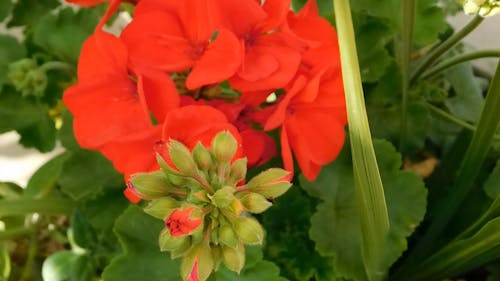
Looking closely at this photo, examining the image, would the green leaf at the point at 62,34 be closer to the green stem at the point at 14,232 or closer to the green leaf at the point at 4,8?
the green leaf at the point at 4,8

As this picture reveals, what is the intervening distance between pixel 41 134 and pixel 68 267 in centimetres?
19

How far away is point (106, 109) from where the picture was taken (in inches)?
22.8

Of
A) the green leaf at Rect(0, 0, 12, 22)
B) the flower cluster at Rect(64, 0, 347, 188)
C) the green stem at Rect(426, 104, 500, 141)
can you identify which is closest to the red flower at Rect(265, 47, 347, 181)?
the flower cluster at Rect(64, 0, 347, 188)

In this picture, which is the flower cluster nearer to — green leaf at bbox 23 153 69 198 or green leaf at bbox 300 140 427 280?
green leaf at bbox 300 140 427 280

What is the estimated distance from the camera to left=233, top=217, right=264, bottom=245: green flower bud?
0.44 m

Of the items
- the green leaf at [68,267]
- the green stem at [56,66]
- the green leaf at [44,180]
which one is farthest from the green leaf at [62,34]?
the green leaf at [68,267]

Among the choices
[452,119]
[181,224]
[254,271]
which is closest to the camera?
[181,224]

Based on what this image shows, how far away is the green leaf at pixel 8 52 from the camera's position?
0.85 meters

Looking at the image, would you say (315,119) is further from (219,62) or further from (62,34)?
(62,34)

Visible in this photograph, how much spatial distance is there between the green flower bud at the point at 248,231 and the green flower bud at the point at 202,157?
39 mm

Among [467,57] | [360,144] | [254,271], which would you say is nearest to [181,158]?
[360,144]

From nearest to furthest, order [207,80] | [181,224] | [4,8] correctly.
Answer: [181,224] < [207,80] < [4,8]

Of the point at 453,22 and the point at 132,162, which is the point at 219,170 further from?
the point at 453,22

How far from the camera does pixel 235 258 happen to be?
459 millimetres
